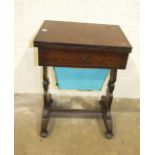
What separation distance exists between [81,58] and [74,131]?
585mm

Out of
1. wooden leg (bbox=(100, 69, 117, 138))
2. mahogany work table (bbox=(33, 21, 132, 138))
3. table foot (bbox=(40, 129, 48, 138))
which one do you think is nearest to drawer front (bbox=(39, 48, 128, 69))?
mahogany work table (bbox=(33, 21, 132, 138))

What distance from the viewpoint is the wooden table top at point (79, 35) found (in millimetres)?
1299

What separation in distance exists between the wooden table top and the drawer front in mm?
45

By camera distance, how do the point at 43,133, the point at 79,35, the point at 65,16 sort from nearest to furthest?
1. the point at 79,35
2. the point at 43,133
3. the point at 65,16

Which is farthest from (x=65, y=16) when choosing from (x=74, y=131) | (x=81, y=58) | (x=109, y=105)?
(x=74, y=131)

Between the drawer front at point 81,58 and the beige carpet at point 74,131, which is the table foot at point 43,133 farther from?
the drawer front at point 81,58

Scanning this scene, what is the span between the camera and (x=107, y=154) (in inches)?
59.0

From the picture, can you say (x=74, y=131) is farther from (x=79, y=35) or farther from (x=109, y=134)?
(x=79, y=35)

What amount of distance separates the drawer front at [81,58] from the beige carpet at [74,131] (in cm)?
53

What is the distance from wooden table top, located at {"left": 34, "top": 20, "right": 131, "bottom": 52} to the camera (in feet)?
4.26

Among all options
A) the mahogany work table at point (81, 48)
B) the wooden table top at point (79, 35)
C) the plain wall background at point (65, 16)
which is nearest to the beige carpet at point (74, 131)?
the plain wall background at point (65, 16)

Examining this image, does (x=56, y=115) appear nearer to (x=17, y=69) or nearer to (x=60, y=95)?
(x=60, y=95)

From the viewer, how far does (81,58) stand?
4.38ft

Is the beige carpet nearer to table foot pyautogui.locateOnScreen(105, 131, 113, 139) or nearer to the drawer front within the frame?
table foot pyautogui.locateOnScreen(105, 131, 113, 139)
